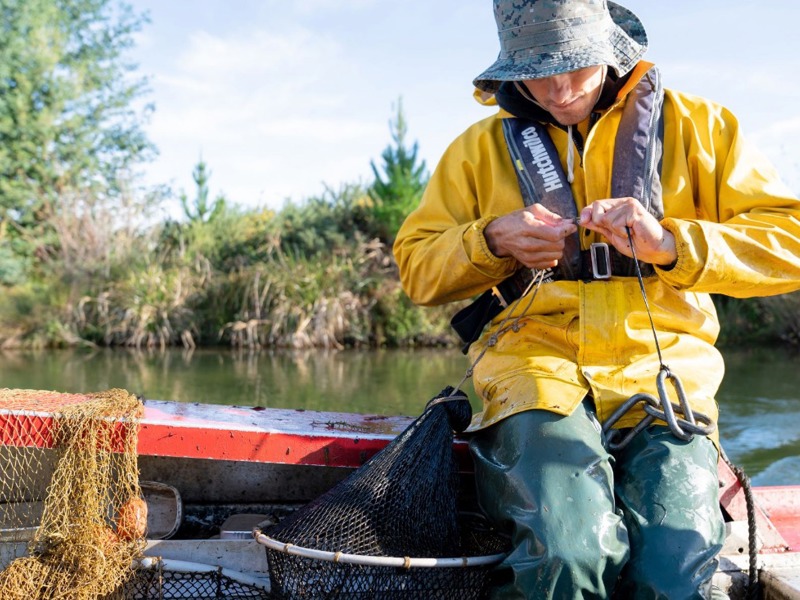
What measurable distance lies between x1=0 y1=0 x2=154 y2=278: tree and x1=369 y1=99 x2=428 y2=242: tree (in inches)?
272

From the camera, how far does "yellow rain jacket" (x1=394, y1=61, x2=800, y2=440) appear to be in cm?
220

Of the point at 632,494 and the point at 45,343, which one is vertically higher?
the point at 632,494

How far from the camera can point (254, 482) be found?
284cm

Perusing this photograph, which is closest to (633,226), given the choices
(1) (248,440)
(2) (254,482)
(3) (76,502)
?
(1) (248,440)

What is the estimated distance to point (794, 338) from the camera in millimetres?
13930

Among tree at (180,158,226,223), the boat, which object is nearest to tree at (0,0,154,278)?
tree at (180,158,226,223)

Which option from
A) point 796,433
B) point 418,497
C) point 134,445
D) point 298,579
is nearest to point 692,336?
point 418,497

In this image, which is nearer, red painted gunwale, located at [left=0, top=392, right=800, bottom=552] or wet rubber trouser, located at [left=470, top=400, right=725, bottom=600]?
wet rubber trouser, located at [left=470, top=400, right=725, bottom=600]

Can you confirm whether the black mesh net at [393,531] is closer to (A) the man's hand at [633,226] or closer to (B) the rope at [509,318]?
(B) the rope at [509,318]

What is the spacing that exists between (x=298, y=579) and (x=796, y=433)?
6.10m

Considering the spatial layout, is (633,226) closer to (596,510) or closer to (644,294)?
(644,294)

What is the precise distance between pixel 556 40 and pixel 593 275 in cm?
68

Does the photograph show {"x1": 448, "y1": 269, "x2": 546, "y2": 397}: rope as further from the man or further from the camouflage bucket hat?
the camouflage bucket hat

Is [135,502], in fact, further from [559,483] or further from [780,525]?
[780,525]
